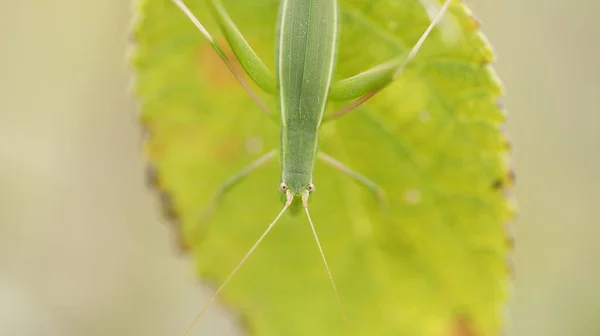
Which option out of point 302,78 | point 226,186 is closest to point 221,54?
point 302,78

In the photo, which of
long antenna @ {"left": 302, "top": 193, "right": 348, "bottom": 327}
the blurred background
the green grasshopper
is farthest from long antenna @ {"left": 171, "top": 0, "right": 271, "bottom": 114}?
the blurred background

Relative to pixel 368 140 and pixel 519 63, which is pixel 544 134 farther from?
pixel 368 140

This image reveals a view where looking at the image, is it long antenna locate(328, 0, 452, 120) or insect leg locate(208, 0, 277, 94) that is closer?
long antenna locate(328, 0, 452, 120)

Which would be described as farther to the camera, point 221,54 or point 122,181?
point 122,181

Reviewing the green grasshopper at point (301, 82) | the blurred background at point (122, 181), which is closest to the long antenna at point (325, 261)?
the green grasshopper at point (301, 82)

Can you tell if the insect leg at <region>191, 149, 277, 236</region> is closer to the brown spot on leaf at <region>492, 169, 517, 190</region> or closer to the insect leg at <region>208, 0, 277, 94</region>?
the insect leg at <region>208, 0, 277, 94</region>

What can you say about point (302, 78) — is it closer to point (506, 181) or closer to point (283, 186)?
point (283, 186)

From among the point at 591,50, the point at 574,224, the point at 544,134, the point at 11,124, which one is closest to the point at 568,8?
the point at 591,50
